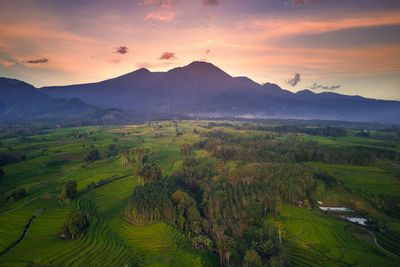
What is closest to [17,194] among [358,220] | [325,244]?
[325,244]

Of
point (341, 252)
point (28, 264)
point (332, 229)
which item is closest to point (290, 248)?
point (341, 252)

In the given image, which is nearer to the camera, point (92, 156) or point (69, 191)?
point (69, 191)

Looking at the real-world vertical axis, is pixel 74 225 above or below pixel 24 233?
above

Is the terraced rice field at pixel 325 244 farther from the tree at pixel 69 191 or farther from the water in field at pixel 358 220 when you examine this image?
the tree at pixel 69 191

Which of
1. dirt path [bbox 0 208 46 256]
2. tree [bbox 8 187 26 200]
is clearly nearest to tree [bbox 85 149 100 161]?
tree [bbox 8 187 26 200]

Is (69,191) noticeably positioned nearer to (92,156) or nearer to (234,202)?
(92,156)

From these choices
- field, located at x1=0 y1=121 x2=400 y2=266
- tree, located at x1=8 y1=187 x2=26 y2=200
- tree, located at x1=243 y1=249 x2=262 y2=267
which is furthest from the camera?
tree, located at x1=8 y1=187 x2=26 y2=200

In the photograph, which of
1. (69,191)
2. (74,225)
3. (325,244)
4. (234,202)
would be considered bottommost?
(325,244)

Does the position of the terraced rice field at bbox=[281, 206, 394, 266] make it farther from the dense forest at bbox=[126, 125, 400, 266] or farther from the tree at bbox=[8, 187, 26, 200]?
the tree at bbox=[8, 187, 26, 200]

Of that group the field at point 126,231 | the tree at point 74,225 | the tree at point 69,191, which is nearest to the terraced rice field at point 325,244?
the field at point 126,231
